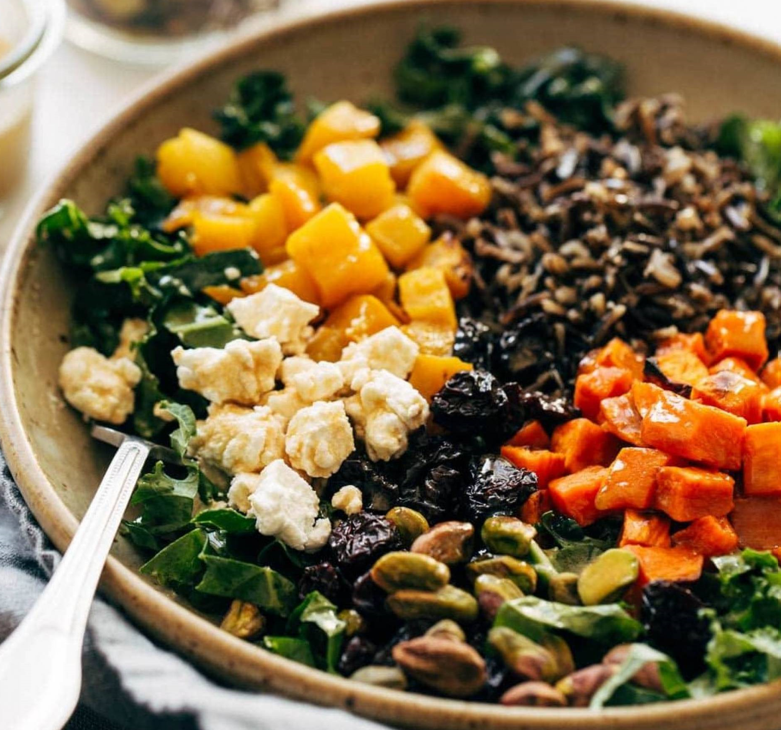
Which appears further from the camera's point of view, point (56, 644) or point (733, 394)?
Result: point (733, 394)

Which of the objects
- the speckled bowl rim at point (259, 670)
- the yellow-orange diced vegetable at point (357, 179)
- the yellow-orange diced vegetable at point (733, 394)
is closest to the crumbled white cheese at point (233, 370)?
the speckled bowl rim at point (259, 670)

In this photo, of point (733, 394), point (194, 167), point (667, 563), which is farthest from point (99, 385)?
point (733, 394)

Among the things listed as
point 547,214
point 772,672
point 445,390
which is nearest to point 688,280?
point 547,214

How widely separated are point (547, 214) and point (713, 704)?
1.63m

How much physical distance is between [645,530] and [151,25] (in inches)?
114

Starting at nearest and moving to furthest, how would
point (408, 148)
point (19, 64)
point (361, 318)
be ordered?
1. point (361, 318)
2. point (19, 64)
3. point (408, 148)

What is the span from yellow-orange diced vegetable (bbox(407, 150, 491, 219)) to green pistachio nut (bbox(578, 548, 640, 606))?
1.37 meters

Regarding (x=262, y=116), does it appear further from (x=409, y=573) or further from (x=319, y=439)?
(x=409, y=573)

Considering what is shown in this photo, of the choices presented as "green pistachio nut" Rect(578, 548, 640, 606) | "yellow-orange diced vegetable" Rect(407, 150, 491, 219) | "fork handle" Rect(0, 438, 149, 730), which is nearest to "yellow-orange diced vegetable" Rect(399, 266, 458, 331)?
"yellow-orange diced vegetable" Rect(407, 150, 491, 219)

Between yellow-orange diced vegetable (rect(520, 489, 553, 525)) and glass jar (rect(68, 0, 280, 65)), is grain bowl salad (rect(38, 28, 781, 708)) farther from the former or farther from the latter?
glass jar (rect(68, 0, 280, 65))

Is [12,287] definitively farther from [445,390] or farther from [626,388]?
[626,388]

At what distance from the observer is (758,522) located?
2.33 metres

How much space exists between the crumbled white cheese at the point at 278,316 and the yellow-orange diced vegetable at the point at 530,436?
0.63m

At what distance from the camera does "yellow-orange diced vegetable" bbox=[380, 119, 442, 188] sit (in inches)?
129
